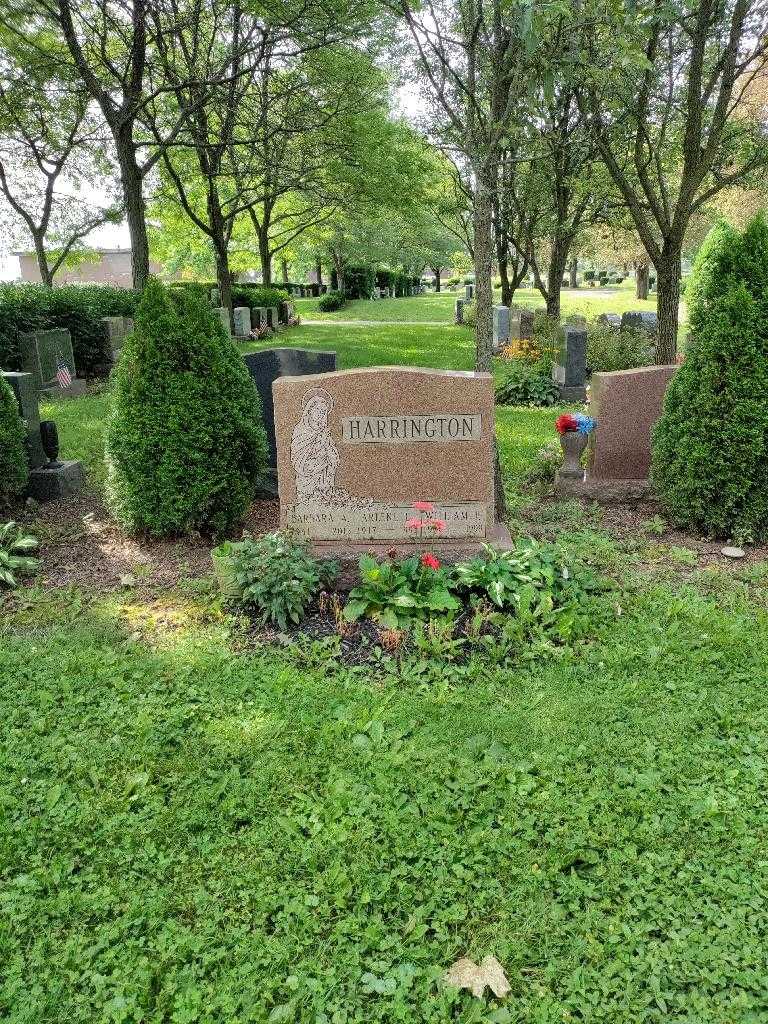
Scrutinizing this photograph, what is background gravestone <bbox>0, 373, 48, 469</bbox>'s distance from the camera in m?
6.62

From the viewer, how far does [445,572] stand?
4.62m

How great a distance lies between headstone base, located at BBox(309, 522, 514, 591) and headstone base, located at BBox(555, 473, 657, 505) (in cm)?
177

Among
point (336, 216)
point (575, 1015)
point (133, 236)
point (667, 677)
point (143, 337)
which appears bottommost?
point (575, 1015)

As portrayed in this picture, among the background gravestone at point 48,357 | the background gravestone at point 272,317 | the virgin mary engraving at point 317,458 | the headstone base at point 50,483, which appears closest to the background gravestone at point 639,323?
the background gravestone at point 48,357

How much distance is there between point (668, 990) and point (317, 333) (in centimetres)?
2205

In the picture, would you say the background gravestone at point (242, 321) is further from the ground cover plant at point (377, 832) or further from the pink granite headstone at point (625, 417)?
Answer: the ground cover plant at point (377, 832)

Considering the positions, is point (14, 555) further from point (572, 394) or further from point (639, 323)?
point (639, 323)

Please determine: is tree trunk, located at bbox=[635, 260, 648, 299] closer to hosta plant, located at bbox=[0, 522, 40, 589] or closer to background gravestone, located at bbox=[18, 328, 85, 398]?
background gravestone, located at bbox=[18, 328, 85, 398]

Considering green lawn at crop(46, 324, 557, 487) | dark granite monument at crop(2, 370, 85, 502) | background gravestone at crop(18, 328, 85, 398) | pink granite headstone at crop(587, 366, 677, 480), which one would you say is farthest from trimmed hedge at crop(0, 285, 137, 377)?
pink granite headstone at crop(587, 366, 677, 480)

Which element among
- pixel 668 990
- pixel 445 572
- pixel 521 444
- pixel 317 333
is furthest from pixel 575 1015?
pixel 317 333

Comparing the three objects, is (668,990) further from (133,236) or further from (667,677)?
(133,236)

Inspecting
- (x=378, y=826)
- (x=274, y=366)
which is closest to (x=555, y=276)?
(x=274, y=366)

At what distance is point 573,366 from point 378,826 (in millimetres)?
A: 9992

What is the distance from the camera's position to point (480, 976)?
231cm
